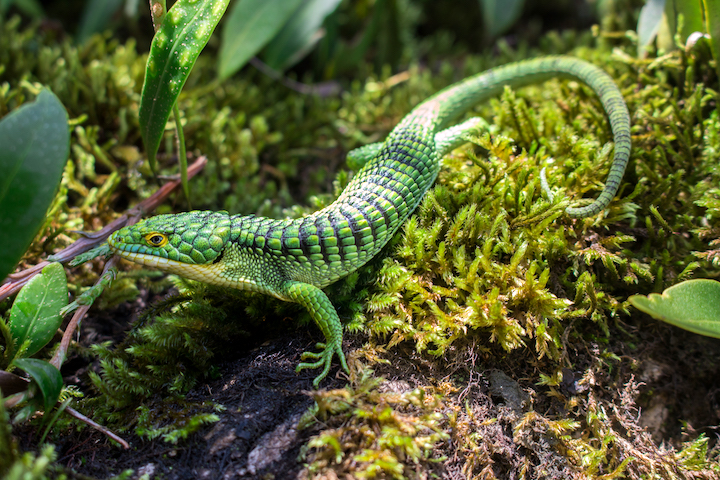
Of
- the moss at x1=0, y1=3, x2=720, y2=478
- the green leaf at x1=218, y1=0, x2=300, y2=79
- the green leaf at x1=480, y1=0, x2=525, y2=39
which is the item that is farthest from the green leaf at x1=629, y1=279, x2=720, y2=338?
the green leaf at x1=480, y1=0, x2=525, y2=39

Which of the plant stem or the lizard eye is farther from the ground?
the plant stem

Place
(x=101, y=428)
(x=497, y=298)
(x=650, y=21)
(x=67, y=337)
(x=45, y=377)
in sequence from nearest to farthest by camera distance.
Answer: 1. (x=45, y=377)
2. (x=101, y=428)
3. (x=67, y=337)
4. (x=497, y=298)
5. (x=650, y=21)

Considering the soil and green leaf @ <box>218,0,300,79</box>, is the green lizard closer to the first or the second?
the soil

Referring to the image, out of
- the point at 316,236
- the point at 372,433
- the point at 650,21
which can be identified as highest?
the point at 650,21

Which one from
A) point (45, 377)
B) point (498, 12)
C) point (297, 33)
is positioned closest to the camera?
point (45, 377)

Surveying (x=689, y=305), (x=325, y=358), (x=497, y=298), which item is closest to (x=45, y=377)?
(x=325, y=358)

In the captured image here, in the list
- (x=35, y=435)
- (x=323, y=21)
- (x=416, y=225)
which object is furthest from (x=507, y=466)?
(x=323, y=21)

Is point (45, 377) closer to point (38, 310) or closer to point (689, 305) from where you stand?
point (38, 310)
